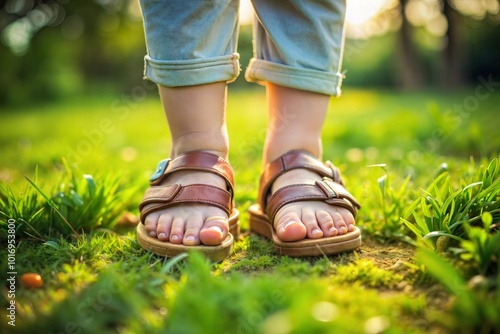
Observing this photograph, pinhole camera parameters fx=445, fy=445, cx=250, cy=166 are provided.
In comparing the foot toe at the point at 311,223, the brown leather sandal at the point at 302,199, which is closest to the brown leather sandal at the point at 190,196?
the brown leather sandal at the point at 302,199

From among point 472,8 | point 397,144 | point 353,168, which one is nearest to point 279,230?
point 353,168

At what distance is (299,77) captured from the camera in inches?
55.2

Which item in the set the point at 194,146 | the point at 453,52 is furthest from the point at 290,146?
the point at 453,52

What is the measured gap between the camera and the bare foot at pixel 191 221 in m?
1.18

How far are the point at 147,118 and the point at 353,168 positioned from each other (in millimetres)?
3728

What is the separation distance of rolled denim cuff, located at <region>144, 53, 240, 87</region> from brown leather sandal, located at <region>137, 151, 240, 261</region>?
218 millimetres

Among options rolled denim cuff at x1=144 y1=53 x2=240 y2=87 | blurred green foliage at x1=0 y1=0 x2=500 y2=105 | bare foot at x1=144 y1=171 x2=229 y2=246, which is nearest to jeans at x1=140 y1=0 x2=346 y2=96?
rolled denim cuff at x1=144 y1=53 x2=240 y2=87

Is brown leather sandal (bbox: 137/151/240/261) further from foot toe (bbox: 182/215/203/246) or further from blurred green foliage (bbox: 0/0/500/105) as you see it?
blurred green foliage (bbox: 0/0/500/105)

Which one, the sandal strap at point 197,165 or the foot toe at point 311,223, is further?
the sandal strap at point 197,165

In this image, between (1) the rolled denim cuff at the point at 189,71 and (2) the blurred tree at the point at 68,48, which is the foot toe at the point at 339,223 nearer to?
(1) the rolled denim cuff at the point at 189,71

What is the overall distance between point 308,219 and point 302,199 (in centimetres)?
8

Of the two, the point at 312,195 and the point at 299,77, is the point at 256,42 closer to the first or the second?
the point at 299,77

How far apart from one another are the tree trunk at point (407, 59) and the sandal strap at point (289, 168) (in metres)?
8.48

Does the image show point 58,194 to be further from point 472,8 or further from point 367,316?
point 472,8
